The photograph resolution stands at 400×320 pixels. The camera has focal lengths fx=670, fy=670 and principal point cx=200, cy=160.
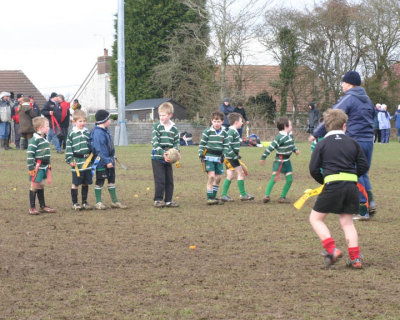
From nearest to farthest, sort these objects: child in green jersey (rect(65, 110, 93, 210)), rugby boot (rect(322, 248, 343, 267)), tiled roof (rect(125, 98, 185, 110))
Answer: rugby boot (rect(322, 248, 343, 267)), child in green jersey (rect(65, 110, 93, 210)), tiled roof (rect(125, 98, 185, 110))

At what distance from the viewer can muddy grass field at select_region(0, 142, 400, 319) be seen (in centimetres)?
525

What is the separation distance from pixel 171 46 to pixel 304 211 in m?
37.4

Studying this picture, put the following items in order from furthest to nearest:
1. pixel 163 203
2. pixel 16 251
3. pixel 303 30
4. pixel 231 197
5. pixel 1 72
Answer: pixel 1 72
pixel 303 30
pixel 231 197
pixel 163 203
pixel 16 251

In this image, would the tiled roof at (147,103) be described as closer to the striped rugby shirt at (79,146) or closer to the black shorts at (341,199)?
the striped rugby shirt at (79,146)

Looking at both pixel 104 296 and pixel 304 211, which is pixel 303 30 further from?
pixel 104 296

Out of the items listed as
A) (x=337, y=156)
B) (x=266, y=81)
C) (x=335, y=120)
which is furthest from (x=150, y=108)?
(x=337, y=156)

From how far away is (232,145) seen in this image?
468 inches

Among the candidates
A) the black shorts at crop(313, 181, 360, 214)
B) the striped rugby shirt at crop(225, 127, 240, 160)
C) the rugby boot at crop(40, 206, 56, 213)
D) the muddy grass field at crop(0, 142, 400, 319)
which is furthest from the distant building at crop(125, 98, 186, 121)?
the black shorts at crop(313, 181, 360, 214)

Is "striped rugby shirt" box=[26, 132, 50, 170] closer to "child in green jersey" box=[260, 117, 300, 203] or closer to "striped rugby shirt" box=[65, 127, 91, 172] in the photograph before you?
"striped rugby shirt" box=[65, 127, 91, 172]

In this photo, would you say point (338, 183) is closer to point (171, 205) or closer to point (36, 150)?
point (171, 205)

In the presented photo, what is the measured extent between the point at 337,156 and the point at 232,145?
5.20 m

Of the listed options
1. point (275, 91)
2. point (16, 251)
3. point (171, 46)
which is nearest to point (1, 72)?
point (171, 46)

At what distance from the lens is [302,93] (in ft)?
144

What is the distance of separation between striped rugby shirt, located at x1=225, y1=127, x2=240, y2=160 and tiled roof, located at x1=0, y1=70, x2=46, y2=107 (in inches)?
1859
